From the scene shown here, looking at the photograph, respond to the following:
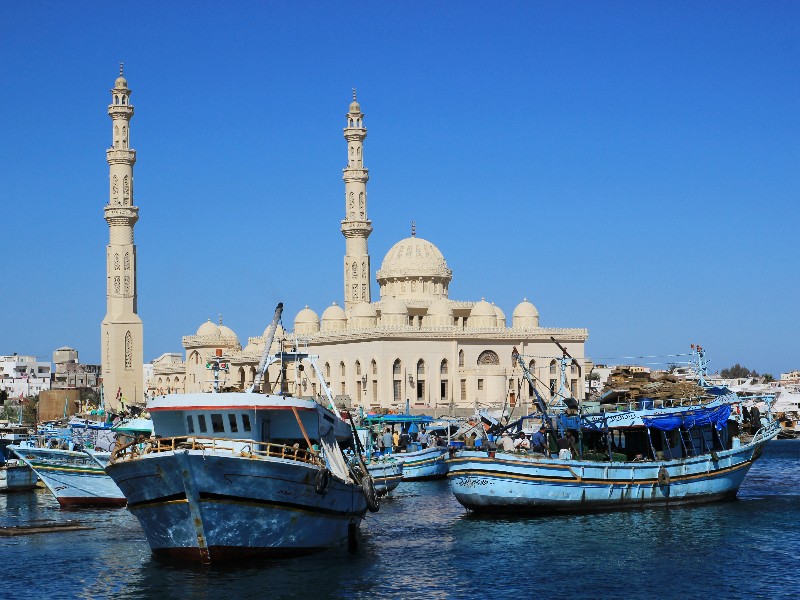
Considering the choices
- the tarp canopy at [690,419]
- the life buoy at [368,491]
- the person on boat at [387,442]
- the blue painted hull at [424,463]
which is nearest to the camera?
the life buoy at [368,491]

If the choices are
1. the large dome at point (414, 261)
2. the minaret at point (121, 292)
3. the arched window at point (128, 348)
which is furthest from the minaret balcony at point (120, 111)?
the large dome at point (414, 261)

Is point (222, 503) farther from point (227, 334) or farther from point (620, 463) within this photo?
point (227, 334)

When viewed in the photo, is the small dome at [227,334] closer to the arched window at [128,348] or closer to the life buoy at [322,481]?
the arched window at [128,348]

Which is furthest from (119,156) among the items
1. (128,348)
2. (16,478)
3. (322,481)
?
(322,481)

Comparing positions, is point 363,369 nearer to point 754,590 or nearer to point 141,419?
point 141,419

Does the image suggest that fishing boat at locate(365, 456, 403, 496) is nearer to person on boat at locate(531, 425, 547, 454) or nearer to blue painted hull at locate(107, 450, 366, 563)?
person on boat at locate(531, 425, 547, 454)

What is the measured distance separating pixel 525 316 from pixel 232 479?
7636cm

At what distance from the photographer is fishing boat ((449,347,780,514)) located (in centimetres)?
3588

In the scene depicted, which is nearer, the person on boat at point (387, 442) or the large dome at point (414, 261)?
the person on boat at point (387, 442)

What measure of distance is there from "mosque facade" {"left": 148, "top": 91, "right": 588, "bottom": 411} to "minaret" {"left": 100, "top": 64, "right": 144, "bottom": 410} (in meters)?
6.21

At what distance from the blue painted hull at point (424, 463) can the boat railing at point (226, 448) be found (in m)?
23.4

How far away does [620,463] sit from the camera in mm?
36750

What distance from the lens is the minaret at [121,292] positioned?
98.4 m

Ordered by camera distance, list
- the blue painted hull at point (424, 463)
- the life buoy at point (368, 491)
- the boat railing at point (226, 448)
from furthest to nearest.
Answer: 1. the blue painted hull at point (424, 463)
2. the life buoy at point (368, 491)
3. the boat railing at point (226, 448)
